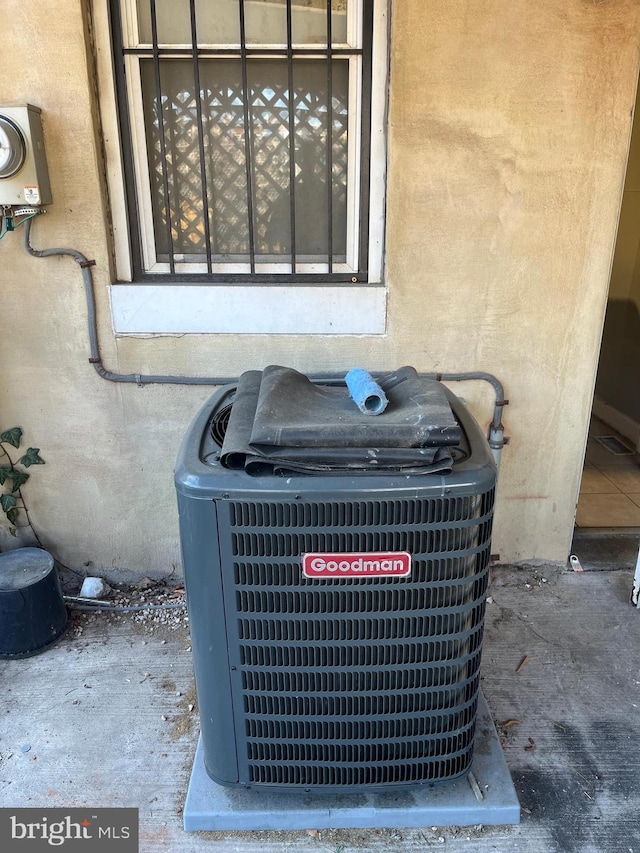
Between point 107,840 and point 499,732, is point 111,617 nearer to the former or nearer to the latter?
point 107,840

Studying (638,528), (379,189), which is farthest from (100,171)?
(638,528)

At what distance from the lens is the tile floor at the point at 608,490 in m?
3.59

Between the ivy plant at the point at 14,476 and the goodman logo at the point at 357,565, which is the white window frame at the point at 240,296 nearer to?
the ivy plant at the point at 14,476

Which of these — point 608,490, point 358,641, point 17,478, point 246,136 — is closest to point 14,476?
point 17,478

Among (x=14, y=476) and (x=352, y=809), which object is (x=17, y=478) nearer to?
(x=14, y=476)

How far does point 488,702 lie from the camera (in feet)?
7.80

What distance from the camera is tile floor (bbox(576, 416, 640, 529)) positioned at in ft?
11.8

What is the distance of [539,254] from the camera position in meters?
2.68

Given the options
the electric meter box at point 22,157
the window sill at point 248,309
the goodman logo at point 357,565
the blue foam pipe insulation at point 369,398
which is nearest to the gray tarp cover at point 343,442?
the blue foam pipe insulation at point 369,398

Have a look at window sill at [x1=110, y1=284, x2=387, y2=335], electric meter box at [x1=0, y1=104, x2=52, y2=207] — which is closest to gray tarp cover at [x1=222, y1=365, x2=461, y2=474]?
window sill at [x1=110, y1=284, x2=387, y2=335]

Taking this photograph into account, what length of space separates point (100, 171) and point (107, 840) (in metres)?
2.49

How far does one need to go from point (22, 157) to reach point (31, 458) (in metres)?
1.32

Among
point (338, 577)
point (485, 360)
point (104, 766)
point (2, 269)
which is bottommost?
point (104, 766)

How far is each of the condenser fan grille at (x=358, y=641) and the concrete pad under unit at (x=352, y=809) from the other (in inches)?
5.2
